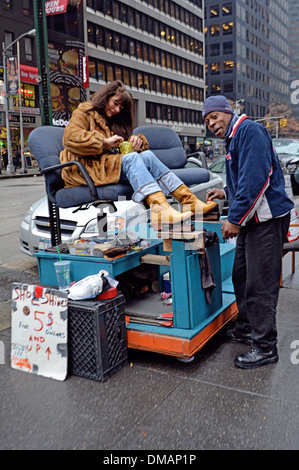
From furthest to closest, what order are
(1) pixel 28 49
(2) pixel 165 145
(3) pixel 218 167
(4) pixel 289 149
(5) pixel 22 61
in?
(1) pixel 28 49 < (5) pixel 22 61 < (4) pixel 289 149 < (3) pixel 218 167 < (2) pixel 165 145

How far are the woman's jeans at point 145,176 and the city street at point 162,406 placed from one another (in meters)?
1.26

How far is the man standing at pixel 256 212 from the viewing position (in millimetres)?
2836

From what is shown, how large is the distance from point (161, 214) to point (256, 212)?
680mm

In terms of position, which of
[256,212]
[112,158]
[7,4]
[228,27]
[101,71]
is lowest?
[256,212]

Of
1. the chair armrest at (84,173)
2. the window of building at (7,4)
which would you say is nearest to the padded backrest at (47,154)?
the chair armrest at (84,173)

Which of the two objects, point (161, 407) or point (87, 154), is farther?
point (87, 154)

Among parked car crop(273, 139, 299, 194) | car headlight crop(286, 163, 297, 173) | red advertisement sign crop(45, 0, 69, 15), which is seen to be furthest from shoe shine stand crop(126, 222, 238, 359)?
red advertisement sign crop(45, 0, 69, 15)

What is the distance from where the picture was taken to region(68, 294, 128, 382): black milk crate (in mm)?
2869

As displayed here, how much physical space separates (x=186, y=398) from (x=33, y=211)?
3.74m

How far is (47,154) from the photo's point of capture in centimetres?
401

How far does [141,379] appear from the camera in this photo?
2918 millimetres

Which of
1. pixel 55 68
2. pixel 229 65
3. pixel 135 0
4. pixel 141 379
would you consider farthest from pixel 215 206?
pixel 229 65

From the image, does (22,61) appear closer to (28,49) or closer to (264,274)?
(28,49)

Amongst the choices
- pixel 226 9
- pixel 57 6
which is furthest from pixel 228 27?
pixel 57 6
